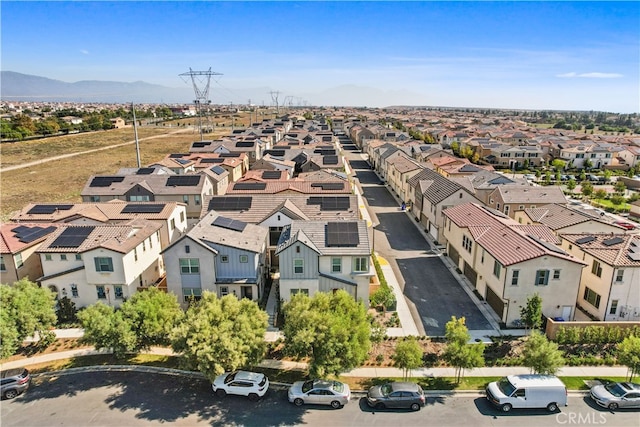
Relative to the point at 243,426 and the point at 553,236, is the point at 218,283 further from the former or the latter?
the point at 553,236

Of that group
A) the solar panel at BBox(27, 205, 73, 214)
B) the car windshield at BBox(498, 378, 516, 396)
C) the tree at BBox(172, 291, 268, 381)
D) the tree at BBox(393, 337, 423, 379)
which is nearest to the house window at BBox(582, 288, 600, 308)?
the car windshield at BBox(498, 378, 516, 396)

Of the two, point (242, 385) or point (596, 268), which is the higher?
point (596, 268)

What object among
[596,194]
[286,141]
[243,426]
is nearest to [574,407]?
[243,426]

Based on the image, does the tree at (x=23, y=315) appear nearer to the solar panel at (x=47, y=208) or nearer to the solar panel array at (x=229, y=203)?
the solar panel at (x=47, y=208)

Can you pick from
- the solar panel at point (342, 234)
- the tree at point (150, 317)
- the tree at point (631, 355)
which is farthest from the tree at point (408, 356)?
the tree at point (150, 317)

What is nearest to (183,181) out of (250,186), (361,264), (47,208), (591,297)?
(250,186)

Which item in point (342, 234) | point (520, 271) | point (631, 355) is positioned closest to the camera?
point (631, 355)

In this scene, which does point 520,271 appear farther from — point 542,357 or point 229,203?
point 229,203

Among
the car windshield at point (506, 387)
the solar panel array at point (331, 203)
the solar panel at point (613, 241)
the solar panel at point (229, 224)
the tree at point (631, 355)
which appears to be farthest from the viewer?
the solar panel array at point (331, 203)
